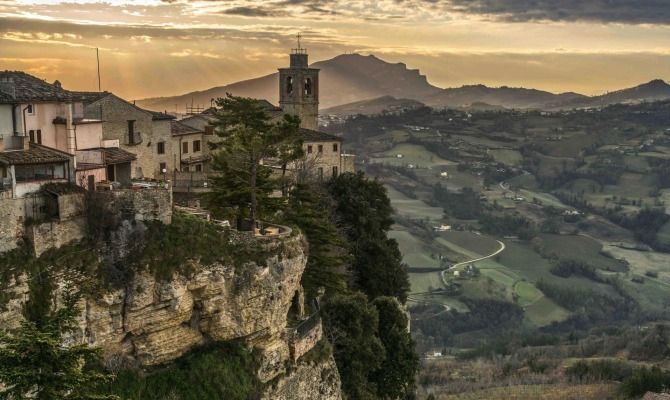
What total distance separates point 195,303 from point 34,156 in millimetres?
7376

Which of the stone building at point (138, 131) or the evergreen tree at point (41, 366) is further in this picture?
the stone building at point (138, 131)

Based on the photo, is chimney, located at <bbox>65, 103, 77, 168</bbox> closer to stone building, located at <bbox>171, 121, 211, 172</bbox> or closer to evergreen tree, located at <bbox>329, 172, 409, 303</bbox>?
stone building, located at <bbox>171, 121, 211, 172</bbox>

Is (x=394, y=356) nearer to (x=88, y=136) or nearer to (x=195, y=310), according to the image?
(x=195, y=310)

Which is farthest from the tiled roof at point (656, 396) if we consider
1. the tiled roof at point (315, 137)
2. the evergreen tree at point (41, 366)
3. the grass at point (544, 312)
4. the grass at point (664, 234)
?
the grass at point (664, 234)

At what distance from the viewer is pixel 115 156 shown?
1216 inches

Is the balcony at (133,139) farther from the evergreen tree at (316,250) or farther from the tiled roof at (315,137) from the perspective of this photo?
the tiled roof at (315,137)

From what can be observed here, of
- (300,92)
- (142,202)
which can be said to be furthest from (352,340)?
(300,92)

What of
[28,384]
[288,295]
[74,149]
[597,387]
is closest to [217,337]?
[288,295]

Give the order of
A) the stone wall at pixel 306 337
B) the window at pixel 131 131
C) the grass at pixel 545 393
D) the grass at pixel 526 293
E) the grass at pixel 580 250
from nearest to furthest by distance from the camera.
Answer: the stone wall at pixel 306 337 → the window at pixel 131 131 → the grass at pixel 545 393 → the grass at pixel 526 293 → the grass at pixel 580 250

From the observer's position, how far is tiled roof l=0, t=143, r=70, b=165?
23.0 metres

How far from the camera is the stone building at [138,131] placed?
38.8 meters

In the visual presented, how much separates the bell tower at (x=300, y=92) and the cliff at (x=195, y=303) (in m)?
38.4

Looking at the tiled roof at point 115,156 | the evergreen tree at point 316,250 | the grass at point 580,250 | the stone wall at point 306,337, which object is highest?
the tiled roof at point 115,156

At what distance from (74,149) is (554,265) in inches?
5422
